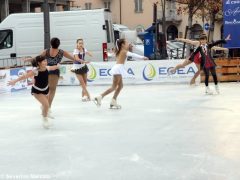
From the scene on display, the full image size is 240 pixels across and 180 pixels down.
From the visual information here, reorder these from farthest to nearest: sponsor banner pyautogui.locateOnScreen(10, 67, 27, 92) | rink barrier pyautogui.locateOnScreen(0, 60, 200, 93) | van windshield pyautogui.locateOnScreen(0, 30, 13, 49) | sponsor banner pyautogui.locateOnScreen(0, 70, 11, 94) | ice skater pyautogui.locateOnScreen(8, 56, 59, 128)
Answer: van windshield pyautogui.locateOnScreen(0, 30, 13, 49)
rink barrier pyautogui.locateOnScreen(0, 60, 200, 93)
sponsor banner pyautogui.locateOnScreen(10, 67, 27, 92)
sponsor banner pyautogui.locateOnScreen(0, 70, 11, 94)
ice skater pyautogui.locateOnScreen(8, 56, 59, 128)

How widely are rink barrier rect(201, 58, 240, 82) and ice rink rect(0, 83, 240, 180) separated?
464cm

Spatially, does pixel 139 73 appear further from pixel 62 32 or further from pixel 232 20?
pixel 62 32

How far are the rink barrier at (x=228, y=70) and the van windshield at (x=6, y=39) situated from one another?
27.2ft

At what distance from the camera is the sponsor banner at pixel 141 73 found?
58.6 feet

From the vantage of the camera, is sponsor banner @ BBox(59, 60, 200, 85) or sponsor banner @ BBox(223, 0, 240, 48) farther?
sponsor banner @ BBox(223, 0, 240, 48)

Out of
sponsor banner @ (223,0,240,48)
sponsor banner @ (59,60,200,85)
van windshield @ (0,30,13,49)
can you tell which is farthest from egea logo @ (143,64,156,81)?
van windshield @ (0,30,13,49)

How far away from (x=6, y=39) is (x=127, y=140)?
1496 centimetres

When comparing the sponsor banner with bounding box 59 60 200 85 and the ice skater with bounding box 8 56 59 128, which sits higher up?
the ice skater with bounding box 8 56 59 128

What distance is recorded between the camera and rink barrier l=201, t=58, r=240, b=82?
17.6m

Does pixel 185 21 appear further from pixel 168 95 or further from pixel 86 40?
pixel 168 95

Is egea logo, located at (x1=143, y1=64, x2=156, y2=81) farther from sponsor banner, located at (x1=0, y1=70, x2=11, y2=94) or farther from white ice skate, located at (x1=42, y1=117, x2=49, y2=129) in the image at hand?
white ice skate, located at (x1=42, y1=117, x2=49, y2=129)

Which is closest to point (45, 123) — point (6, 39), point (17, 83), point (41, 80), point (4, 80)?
point (41, 80)

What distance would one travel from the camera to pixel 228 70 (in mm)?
17656

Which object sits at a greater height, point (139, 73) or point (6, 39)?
point (6, 39)
